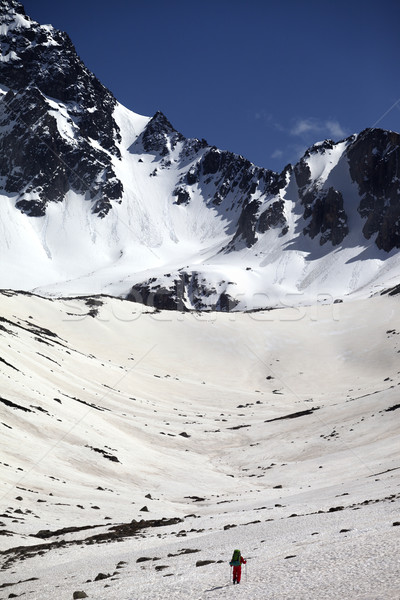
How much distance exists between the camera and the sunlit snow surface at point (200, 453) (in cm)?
1648

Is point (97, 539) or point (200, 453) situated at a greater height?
point (200, 453)

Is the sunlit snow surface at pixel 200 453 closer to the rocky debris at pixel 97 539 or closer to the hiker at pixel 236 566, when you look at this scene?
the hiker at pixel 236 566

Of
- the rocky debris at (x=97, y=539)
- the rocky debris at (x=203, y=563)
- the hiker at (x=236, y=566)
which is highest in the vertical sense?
the rocky debris at (x=97, y=539)

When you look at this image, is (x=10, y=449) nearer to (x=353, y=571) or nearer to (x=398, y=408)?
(x=353, y=571)

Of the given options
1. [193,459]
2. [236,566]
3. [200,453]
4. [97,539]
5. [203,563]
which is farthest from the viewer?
[200,453]

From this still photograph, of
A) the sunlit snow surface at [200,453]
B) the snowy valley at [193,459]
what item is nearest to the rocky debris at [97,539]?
the snowy valley at [193,459]

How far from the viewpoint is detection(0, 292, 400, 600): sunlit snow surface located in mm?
16484

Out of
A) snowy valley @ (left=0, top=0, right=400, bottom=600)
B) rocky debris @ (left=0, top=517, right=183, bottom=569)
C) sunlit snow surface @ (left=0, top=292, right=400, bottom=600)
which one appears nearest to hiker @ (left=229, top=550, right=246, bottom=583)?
sunlit snow surface @ (left=0, top=292, right=400, bottom=600)

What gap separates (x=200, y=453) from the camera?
55.0 m

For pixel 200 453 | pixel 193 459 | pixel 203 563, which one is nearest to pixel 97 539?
pixel 203 563

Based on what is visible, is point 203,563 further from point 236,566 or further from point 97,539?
point 97,539

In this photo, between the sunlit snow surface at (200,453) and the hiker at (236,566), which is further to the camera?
the sunlit snow surface at (200,453)

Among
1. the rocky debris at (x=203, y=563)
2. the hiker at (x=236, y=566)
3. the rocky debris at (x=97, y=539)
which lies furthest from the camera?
the rocky debris at (x=97, y=539)

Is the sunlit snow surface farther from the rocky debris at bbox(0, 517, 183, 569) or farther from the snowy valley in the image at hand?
the rocky debris at bbox(0, 517, 183, 569)
